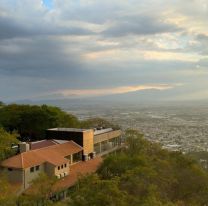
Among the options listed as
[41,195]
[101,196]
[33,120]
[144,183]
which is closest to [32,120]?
[33,120]

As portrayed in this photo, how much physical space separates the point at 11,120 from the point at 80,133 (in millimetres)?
16628

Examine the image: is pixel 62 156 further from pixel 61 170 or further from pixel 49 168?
pixel 49 168

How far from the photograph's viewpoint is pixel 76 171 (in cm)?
4244

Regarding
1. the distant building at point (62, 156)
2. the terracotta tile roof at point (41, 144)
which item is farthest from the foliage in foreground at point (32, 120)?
the terracotta tile roof at point (41, 144)

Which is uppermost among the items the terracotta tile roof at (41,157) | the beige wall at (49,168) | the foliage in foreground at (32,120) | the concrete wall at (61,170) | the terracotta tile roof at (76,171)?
the foliage in foreground at (32,120)

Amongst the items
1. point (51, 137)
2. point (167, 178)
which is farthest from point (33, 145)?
point (167, 178)

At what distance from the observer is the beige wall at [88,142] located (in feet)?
161

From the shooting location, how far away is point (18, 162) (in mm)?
36844

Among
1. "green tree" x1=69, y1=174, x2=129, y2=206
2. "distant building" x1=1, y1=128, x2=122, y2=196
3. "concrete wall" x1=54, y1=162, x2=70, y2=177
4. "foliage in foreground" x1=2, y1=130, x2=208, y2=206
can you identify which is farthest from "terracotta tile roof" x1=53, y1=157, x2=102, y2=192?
"green tree" x1=69, y1=174, x2=129, y2=206

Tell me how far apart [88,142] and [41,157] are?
1178 centimetres

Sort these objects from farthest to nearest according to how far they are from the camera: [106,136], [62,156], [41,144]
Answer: [106,136] → [41,144] → [62,156]

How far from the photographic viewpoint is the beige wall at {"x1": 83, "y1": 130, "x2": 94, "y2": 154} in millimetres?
49094

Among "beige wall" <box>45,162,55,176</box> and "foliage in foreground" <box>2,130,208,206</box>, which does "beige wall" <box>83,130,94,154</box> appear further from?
"beige wall" <box>45,162,55,176</box>

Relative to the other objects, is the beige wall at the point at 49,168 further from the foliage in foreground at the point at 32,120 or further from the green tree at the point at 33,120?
the green tree at the point at 33,120
